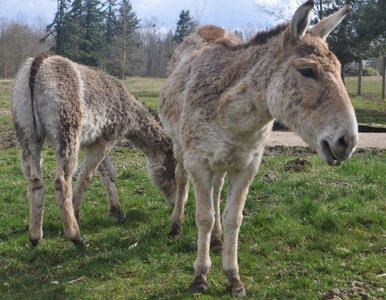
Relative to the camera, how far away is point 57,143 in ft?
19.0

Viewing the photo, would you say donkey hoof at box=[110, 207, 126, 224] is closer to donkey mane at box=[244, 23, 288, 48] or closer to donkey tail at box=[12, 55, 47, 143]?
donkey tail at box=[12, 55, 47, 143]

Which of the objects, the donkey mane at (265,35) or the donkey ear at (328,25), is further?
the donkey mane at (265,35)

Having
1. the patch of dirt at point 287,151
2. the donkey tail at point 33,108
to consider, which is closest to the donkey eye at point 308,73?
the donkey tail at point 33,108

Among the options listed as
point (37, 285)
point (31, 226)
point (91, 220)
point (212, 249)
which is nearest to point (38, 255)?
point (31, 226)

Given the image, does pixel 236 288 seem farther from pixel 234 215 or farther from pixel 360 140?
pixel 360 140

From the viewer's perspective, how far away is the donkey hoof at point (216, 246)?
5.79 m

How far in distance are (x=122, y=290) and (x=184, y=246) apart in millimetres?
1185

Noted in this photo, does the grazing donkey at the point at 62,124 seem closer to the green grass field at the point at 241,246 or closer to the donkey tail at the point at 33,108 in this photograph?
the donkey tail at the point at 33,108

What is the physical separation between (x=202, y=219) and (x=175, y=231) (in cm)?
156

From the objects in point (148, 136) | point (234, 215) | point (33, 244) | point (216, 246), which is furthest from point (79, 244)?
point (148, 136)

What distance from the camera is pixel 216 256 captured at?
222 inches

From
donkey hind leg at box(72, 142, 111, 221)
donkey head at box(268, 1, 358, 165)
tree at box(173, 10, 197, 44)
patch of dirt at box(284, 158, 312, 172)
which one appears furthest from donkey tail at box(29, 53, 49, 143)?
tree at box(173, 10, 197, 44)

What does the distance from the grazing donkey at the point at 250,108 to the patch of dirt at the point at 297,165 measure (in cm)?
363

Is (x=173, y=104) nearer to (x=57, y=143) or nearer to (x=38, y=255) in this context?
(x=57, y=143)
